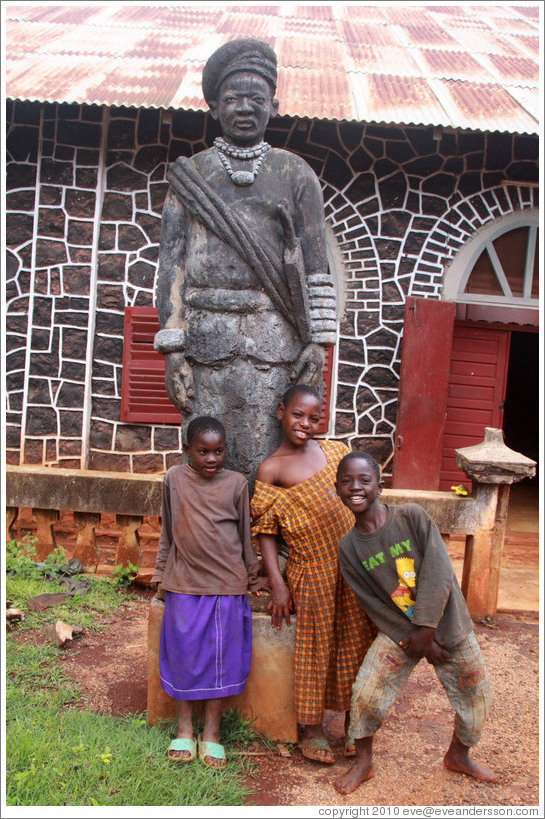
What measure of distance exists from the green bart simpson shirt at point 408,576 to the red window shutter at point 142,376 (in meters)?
4.09

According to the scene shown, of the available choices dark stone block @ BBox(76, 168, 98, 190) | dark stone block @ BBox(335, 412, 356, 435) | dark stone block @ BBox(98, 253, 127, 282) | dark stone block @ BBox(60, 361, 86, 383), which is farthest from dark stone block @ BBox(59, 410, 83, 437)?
dark stone block @ BBox(335, 412, 356, 435)

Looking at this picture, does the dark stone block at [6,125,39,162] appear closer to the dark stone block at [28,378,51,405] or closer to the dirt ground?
the dark stone block at [28,378,51,405]

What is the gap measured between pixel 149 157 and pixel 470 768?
5.77m

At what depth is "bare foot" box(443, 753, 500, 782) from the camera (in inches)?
107

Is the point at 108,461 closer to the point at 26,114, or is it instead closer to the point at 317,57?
the point at 26,114

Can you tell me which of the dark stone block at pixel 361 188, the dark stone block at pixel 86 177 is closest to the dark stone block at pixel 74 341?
the dark stone block at pixel 86 177

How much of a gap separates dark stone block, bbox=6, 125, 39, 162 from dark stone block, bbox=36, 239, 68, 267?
792 mm

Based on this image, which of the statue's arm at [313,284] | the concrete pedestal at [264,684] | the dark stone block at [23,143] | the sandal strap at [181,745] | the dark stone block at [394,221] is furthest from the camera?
the dark stone block at [394,221]

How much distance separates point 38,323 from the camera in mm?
6641

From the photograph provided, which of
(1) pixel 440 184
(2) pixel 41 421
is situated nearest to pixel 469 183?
(1) pixel 440 184

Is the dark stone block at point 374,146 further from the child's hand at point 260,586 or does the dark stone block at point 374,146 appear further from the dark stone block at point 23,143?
the child's hand at point 260,586

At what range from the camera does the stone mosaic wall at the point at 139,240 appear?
648 centimetres

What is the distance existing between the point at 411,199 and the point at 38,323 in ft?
12.8

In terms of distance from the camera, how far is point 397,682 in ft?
8.59
